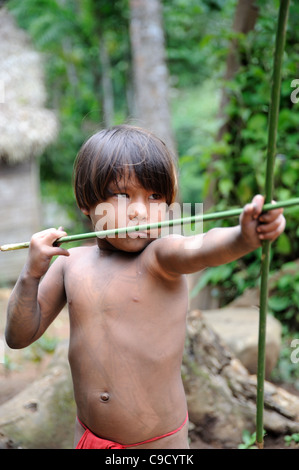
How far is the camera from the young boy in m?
1.40

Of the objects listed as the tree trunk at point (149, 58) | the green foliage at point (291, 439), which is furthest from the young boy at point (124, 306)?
the tree trunk at point (149, 58)

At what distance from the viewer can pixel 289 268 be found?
404 centimetres

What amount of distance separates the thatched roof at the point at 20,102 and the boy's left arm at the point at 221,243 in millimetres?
6137

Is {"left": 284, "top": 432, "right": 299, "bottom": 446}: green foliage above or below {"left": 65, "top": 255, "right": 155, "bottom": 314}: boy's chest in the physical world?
below

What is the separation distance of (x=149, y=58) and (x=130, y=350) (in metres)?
4.61

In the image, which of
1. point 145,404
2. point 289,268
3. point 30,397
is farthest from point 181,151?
point 145,404

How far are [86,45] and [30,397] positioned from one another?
862 cm

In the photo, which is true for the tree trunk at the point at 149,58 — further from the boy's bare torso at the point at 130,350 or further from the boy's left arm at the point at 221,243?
the boy's left arm at the point at 221,243

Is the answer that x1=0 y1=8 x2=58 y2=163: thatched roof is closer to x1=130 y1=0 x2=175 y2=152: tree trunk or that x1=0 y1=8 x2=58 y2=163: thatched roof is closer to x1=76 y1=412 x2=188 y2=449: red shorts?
x1=130 y1=0 x2=175 y2=152: tree trunk

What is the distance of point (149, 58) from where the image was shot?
5422mm

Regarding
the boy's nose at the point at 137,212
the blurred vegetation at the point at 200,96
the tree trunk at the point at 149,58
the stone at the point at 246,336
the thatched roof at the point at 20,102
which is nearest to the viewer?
the boy's nose at the point at 137,212

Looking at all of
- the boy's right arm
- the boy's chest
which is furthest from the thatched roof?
the boy's chest

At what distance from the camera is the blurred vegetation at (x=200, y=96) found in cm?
409
